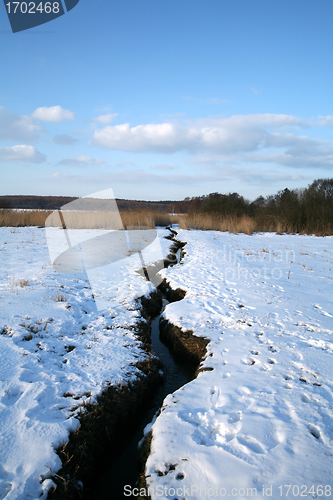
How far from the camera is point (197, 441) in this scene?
2234 mm

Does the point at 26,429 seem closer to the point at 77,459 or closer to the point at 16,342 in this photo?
the point at 77,459

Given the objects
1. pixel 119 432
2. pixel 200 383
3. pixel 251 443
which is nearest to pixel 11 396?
pixel 119 432

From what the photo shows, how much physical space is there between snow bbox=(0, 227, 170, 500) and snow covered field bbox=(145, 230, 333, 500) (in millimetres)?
888

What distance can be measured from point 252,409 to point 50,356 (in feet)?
8.48

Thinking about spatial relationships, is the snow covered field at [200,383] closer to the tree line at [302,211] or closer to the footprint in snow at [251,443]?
the footprint in snow at [251,443]

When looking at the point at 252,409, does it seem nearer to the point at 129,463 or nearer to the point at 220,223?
the point at 129,463

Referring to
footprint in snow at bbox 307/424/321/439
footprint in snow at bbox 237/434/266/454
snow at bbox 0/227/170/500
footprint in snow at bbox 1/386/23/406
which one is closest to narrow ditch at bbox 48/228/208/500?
snow at bbox 0/227/170/500

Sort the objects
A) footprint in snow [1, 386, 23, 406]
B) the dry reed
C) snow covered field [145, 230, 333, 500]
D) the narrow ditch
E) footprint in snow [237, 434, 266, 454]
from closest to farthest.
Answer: snow covered field [145, 230, 333, 500]
footprint in snow [237, 434, 266, 454]
the narrow ditch
footprint in snow [1, 386, 23, 406]
the dry reed

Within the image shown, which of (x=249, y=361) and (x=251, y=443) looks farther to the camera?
(x=249, y=361)

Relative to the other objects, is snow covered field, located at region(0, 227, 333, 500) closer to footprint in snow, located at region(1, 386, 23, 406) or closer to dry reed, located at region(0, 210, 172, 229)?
footprint in snow, located at region(1, 386, 23, 406)

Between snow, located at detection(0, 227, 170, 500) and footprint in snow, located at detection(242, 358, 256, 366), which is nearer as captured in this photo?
snow, located at detection(0, 227, 170, 500)

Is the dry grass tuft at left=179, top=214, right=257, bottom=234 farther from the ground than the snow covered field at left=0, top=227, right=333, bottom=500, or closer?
farther from the ground

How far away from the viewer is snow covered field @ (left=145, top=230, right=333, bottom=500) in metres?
1.88

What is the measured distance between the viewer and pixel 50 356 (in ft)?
11.1
